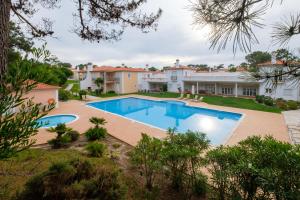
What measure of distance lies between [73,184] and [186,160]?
303cm

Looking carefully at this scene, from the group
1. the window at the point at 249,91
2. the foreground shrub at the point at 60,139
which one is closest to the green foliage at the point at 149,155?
the foreground shrub at the point at 60,139

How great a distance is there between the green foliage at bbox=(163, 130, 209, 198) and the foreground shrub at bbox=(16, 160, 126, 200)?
161 cm

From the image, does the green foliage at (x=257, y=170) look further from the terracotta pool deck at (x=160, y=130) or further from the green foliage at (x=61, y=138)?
the green foliage at (x=61, y=138)

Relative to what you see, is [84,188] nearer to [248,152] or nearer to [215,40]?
[248,152]

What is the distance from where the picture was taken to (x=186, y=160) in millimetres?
5074

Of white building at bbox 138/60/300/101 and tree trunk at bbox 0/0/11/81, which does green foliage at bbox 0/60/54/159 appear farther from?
white building at bbox 138/60/300/101

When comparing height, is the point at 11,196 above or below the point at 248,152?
below

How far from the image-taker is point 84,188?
436 centimetres

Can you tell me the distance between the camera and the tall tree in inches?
251

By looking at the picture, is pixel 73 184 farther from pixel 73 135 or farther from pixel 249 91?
pixel 249 91

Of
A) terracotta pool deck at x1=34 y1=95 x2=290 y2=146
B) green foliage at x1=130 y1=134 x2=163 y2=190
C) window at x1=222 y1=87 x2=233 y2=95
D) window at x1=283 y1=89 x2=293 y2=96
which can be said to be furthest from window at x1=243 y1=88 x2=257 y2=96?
green foliage at x1=130 y1=134 x2=163 y2=190

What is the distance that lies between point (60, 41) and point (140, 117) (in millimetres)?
13160

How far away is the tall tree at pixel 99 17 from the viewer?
20.9ft

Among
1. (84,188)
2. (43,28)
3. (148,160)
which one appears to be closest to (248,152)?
(148,160)
